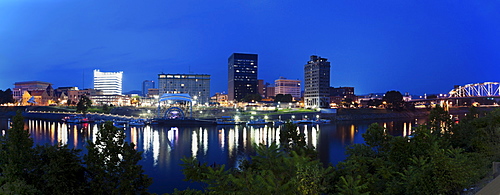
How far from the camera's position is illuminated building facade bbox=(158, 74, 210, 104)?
484 feet

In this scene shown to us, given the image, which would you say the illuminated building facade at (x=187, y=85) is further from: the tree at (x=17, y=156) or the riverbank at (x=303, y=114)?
the tree at (x=17, y=156)

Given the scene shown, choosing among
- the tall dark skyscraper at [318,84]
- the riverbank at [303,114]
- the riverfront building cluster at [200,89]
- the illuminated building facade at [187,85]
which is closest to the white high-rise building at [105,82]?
the riverfront building cluster at [200,89]

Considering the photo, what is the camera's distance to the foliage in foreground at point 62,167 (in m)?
12.2

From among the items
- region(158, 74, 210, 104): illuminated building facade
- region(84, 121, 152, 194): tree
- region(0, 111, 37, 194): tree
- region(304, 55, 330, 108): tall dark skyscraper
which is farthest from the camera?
region(158, 74, 210, 104): illuminated building facade

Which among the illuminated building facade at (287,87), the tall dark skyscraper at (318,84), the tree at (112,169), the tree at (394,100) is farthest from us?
the illuminated building facade at (287,87)

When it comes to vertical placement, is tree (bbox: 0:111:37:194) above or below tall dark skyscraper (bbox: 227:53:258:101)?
below

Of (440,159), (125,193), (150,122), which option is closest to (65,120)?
(150,122)

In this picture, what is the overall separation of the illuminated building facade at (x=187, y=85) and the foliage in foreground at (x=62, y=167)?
133 metres

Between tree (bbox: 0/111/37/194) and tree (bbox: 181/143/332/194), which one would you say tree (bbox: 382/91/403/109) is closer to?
tree (bbox: 181/143/332/194)

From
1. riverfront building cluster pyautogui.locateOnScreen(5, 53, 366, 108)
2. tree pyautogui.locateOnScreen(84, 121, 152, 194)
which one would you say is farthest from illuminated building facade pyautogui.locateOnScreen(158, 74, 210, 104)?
tree pyautogui.locateOnScreen(84, 121, 152, 194)

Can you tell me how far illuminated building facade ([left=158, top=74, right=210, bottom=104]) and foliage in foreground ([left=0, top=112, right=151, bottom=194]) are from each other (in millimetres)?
133470

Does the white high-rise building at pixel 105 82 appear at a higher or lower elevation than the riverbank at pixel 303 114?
higher

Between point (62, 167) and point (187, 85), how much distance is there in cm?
13850

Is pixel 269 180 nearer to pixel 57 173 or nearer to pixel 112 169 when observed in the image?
pixel 112 169
